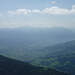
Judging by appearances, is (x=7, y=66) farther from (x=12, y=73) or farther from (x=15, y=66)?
(x=12, y=73)

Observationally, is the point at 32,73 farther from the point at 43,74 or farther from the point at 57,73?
the point at 57,73

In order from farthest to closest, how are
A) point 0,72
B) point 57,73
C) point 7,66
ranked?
point 7,66 < point 57,73 < point 0,72

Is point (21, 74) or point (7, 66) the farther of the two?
point (7, 66)

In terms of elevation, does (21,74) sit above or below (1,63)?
below

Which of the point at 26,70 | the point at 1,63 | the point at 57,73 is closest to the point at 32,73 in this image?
the point at 26,70

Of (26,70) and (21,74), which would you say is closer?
(21,74)

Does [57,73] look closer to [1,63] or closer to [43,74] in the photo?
[43,74]

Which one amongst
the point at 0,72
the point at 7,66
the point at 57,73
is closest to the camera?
the point at 0,72

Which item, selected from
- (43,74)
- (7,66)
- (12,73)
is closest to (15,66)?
(7,66)
